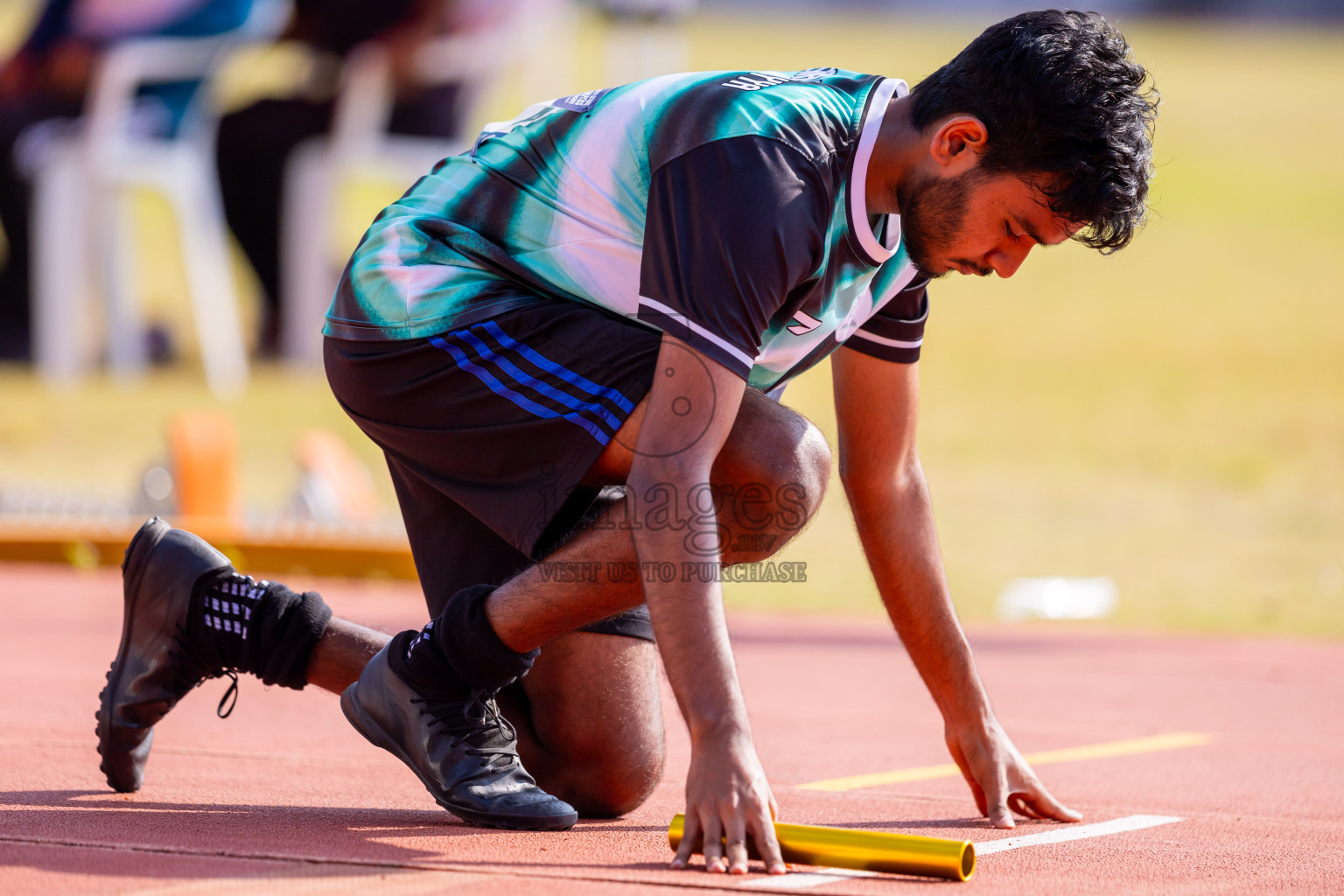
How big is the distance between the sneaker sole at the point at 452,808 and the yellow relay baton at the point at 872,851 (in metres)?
0.41

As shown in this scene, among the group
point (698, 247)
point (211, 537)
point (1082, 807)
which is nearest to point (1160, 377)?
point (211, 537)

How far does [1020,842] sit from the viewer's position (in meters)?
3.31

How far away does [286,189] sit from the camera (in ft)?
51.7

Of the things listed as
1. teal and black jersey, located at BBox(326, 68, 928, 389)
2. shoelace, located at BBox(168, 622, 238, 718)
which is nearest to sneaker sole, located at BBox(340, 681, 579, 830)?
shoelace, located at BBox(168, 622, 238, 718)

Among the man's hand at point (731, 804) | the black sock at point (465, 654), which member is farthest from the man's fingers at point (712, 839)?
the black sock at point (465, 654)

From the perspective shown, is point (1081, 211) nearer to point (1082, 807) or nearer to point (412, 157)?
point (1082, 807)

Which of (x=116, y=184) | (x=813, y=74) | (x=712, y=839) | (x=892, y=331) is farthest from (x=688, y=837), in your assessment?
(x=116, y=184)

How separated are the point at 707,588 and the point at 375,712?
83 cm

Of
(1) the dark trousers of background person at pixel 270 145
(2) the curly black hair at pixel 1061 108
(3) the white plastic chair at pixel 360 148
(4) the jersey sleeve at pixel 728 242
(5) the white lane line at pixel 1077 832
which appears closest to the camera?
(4) the jersey sleeve at pixel 728 242

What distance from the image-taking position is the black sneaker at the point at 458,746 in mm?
3178

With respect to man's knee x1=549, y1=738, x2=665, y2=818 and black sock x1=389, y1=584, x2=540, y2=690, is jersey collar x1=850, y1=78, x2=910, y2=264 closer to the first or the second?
black sock x1=389, y1=584, x2=540, y2=690

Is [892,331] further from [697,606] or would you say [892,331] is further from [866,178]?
[697,606]

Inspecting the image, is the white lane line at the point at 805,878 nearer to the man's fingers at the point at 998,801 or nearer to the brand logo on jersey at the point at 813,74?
the man's fingers at the point at 998,801

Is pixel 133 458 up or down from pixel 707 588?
down
